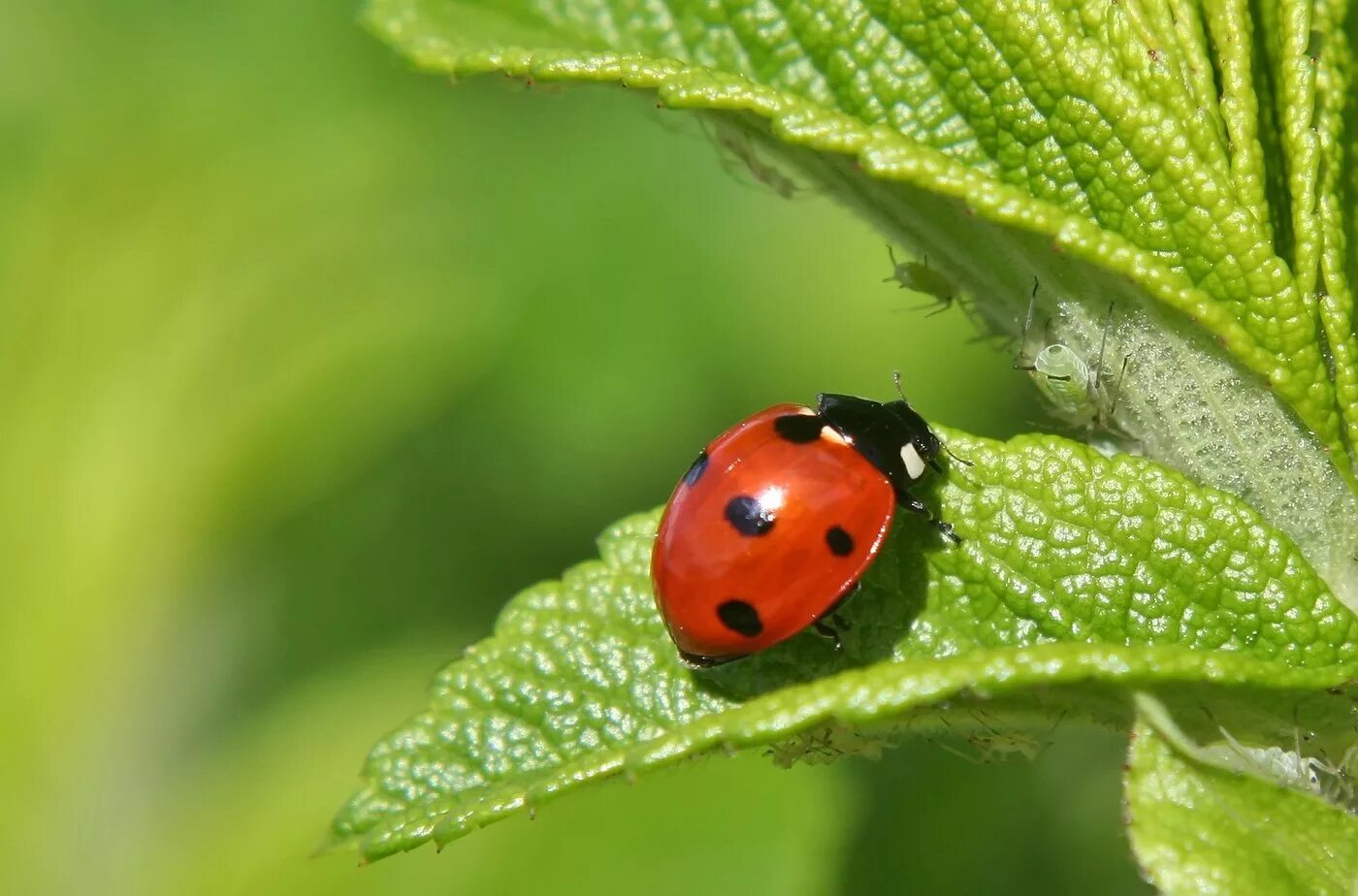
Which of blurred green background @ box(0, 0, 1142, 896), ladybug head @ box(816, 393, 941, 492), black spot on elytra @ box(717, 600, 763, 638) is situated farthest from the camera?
blurred green background @ box(0, 0, 1142, 896)

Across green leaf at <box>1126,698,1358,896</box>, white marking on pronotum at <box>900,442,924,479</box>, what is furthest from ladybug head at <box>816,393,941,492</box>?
green leaf at <box>1126,698,1358,896</box>

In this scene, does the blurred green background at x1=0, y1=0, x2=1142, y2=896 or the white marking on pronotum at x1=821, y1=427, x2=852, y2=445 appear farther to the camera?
the blurred green background at x1=0, y1=0, x2=1142, y2=896

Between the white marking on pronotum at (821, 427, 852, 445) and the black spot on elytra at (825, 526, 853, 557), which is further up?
the black spot on elytra at (825, 526, 853, 557)

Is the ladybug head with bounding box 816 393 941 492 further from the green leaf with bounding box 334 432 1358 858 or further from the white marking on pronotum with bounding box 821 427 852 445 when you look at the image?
the green leaf with bounding box 334 432 1358 858

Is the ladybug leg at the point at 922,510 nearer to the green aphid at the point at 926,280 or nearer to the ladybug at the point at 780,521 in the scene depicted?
the ladybug at the point at 780,521

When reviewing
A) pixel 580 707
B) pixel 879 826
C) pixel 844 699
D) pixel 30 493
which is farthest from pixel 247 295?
pixel 844 699

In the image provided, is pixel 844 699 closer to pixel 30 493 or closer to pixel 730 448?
pixel 730 448

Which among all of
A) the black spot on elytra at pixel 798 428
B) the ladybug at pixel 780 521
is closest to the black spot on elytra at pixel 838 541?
the ladybug at pixel 780 521
